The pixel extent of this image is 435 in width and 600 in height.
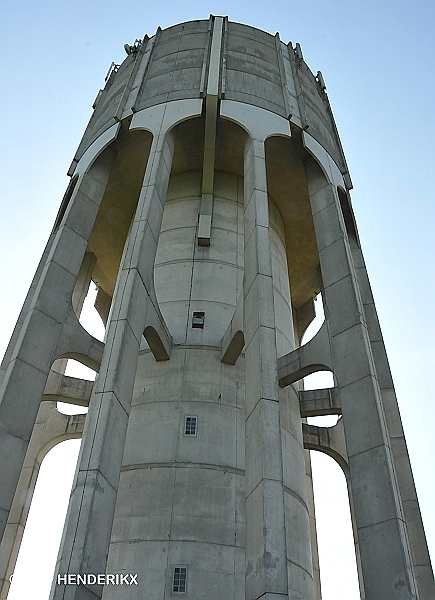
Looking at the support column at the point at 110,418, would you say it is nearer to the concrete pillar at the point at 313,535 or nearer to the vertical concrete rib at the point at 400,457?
the vertical concrete rib at the point at 400,457

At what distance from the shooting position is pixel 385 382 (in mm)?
16922

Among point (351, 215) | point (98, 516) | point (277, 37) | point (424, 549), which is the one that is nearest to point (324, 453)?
point (424, 549)

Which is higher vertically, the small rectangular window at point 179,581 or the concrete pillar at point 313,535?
the concrete pillar at point 313,535

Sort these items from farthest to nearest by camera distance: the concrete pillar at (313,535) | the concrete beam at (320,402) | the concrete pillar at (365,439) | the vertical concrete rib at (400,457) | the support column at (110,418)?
the concrete pillar at (313,535), the concrete beam at (320,402), the vertical concrete rib at (400,457), the concrete pillar at (365,439), the support column at (110,418)

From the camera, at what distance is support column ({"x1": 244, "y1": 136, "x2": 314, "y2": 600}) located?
954 cm

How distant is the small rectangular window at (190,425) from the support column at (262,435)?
9.01 ft

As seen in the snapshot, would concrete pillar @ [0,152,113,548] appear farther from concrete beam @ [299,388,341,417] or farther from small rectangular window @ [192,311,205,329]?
concrete beam @ [299,388,341,417]

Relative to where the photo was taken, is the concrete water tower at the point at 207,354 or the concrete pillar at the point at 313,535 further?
the concrete pillar at the point at 313,535

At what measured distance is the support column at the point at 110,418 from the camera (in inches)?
373

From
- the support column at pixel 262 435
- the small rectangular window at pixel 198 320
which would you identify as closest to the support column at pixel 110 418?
the small rectangular window at pixel 198 320

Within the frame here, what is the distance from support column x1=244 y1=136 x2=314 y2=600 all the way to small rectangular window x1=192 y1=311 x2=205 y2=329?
2.69 meters

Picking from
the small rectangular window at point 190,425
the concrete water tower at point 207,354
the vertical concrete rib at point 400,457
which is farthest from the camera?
the small rectangular window at point 190,425

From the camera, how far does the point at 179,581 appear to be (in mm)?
12266

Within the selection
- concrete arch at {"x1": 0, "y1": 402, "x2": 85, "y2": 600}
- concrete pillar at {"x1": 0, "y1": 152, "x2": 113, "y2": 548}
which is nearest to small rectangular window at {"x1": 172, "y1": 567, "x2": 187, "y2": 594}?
concrete pillar at {"x1": 0, "y1": 152, "x2": 113, "y2": 548}
